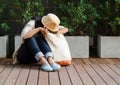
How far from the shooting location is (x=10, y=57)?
17.6ft

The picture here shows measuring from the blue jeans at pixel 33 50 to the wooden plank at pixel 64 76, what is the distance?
0.27m

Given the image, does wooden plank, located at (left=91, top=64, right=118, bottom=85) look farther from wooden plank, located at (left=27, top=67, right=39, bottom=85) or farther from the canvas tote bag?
wooden plank, located at (left=27, top=67, right=39, bottom=85)

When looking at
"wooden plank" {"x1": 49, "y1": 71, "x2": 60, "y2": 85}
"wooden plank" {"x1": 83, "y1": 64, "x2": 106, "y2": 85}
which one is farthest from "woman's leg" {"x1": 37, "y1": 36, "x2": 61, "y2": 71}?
"wooden plank" {"x1": 83, "y1": 64, "x2": 106, "y2": 85}

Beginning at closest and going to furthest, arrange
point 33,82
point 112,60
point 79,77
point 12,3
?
1. point 33,82
2. point 79,77
3. point 112,60
4. point 12,3

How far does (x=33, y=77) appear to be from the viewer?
12.2ft

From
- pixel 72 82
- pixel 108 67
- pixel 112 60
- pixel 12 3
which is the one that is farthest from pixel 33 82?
pixel 12 3

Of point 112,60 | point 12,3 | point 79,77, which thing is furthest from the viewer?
point 12,3

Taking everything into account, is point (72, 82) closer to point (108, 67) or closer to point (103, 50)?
point (108, 67)

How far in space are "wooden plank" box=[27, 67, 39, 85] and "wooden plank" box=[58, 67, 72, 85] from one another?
0.84 feet

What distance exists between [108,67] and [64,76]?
869 millimetres

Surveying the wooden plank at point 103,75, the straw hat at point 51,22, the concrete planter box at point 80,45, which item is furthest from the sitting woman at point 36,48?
the concrete planter box at point 80,45

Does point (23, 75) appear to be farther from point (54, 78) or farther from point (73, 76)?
point (73, 76)

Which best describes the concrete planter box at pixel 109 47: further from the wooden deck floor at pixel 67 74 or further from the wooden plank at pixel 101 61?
the wooden deck floor at pixel 67 74

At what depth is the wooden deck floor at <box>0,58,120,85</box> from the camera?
3514 millimetres
